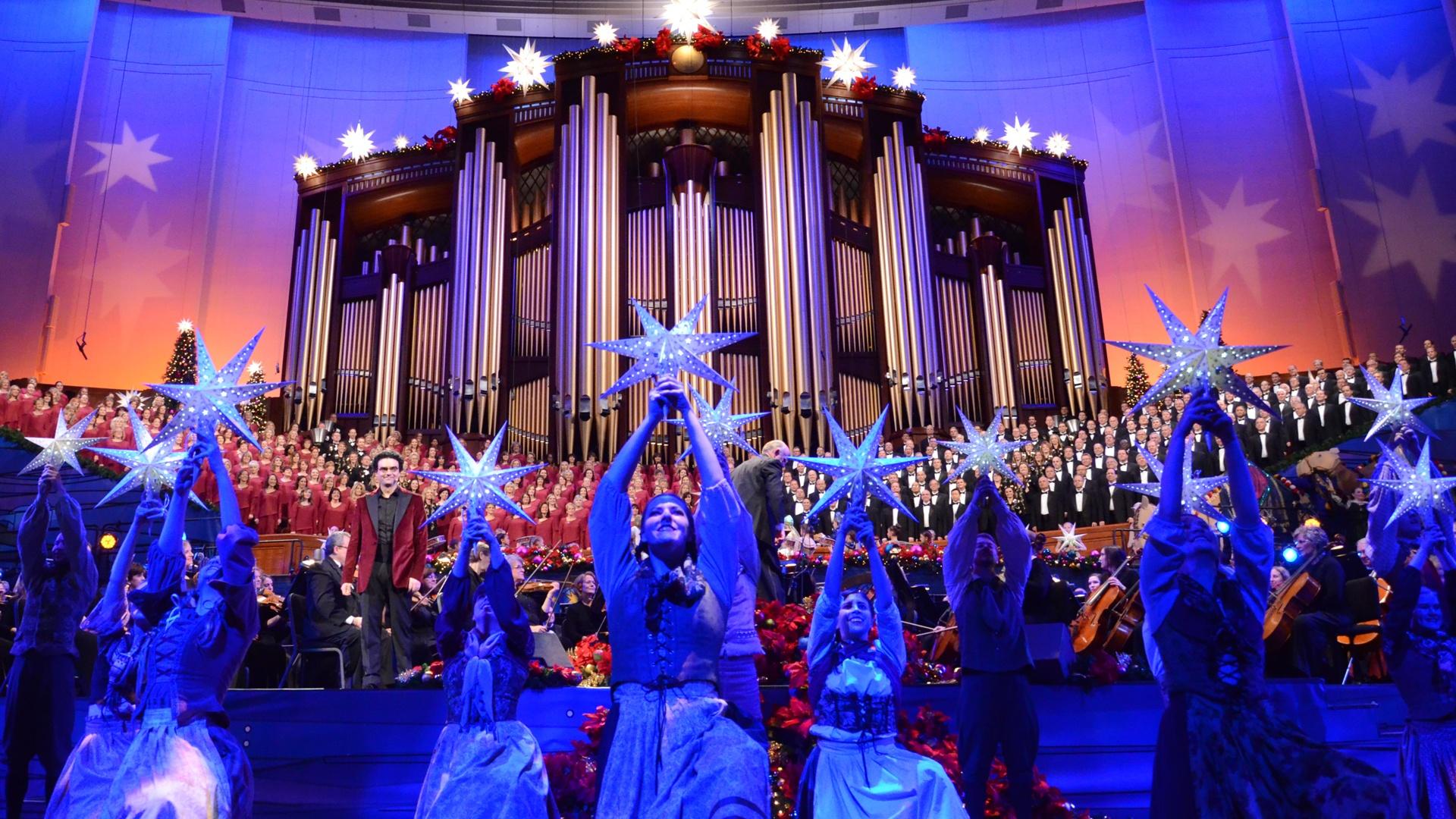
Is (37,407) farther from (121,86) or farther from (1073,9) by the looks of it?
(1073,9)

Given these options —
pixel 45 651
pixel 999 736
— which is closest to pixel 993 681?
pixel 999 736

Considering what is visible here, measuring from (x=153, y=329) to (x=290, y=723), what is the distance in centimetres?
1545

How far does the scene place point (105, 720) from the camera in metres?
4.08

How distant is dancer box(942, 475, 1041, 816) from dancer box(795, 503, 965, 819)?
72cm

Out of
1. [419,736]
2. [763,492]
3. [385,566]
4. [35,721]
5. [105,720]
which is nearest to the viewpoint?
[105,720]

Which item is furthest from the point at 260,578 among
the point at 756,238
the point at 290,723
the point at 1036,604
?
the point at 756,238

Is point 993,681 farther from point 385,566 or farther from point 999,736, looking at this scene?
point 385,566

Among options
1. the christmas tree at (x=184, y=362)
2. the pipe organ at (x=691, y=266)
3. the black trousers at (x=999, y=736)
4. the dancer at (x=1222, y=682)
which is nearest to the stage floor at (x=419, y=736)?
the black trousers at (x=999, y=736)

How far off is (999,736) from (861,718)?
1.11m

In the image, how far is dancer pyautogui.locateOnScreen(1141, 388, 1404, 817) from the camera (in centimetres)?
311

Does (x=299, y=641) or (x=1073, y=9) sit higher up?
(x=1073, y=9)

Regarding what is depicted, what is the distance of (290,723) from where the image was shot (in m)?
5.76

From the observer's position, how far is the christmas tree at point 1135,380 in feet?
53.9

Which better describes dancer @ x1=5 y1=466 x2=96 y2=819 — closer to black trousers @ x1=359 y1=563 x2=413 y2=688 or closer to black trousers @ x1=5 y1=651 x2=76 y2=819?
black trousers @ x1=5 y1=651 x2=76 y2=819
